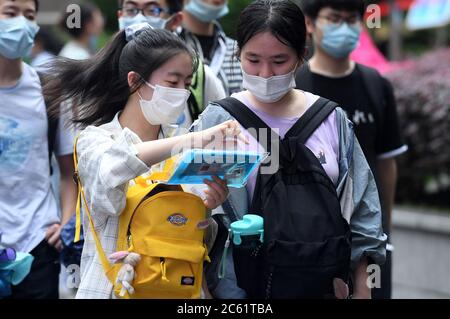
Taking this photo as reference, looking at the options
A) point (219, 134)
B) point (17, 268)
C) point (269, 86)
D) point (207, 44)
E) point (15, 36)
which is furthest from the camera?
point (207, 44)

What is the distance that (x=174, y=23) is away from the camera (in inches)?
199

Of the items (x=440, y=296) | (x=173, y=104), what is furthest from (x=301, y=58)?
(x=440, y=296)

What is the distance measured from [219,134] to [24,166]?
1610 mm

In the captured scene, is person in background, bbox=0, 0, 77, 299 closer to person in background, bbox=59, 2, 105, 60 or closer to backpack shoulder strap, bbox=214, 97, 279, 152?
backpack shoulder strap, bbox=214, 97, 279, 152

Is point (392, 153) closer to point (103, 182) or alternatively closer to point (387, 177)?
point (387, 177)

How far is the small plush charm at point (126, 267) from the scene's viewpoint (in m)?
3.35

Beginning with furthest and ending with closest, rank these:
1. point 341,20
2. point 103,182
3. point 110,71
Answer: point 341,20
point 110,71
point 103,182

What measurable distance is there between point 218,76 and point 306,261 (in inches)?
74.7

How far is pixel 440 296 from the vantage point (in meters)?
7.29

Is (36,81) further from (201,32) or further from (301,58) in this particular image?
(301,58)

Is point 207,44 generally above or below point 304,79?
above

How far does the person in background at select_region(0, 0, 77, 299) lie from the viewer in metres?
4.48

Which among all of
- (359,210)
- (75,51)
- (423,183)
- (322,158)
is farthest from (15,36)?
(423,183)

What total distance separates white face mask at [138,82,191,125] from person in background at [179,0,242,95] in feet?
4.57
